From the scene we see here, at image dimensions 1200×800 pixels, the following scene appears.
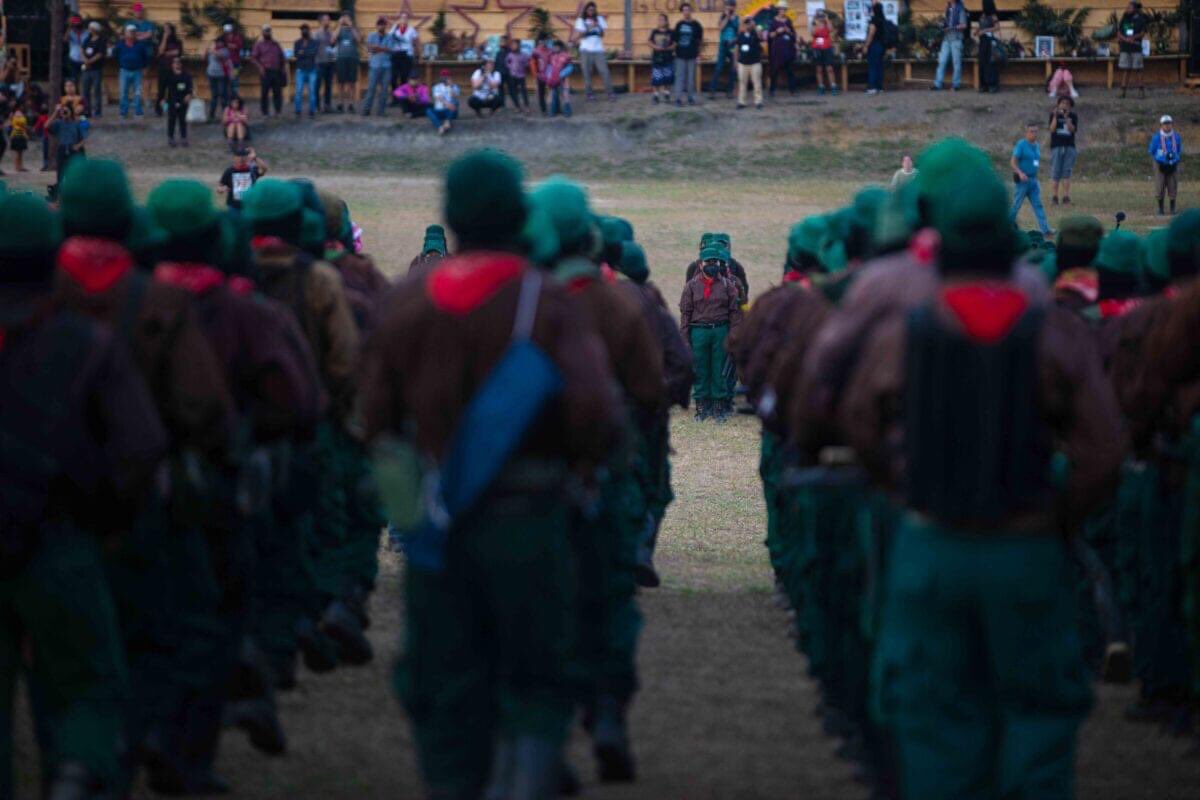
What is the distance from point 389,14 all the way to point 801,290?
3516 centimetres

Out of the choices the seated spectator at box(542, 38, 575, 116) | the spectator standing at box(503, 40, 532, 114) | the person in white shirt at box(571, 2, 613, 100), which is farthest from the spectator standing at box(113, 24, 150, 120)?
the person in white shirt at box(571, 2, 613, 100)

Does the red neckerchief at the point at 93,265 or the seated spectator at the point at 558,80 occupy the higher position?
the seated spectator at the point at 558,80

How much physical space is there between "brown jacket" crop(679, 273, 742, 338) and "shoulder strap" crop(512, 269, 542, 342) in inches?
568

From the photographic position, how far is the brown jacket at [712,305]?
20000 millimetres

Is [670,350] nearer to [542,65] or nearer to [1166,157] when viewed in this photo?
[1166,157]

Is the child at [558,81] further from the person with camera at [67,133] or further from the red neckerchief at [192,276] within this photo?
the red neckerchief at [192,276]

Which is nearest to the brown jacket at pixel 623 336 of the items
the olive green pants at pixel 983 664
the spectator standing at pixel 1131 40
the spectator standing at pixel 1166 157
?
the olive green pants at pixel 983 664

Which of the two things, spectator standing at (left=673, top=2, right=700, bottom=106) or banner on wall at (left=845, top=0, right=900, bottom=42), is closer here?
spectator standing at (left=673, top=2, right=700, bottom=106)

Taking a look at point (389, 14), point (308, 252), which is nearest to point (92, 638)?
point (308, 252)

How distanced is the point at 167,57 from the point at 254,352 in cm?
3167

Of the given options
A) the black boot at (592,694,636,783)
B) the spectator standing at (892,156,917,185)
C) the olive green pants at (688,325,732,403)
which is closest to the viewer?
the black boot at (592,694,636,783)

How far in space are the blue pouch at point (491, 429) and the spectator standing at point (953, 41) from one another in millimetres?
36603

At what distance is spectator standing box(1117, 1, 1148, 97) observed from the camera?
40.8 metres

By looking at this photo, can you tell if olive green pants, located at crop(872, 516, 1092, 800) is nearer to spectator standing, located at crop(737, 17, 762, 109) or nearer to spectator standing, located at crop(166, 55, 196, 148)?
spectator standing, located at crop(166, 55, 196, 148)
